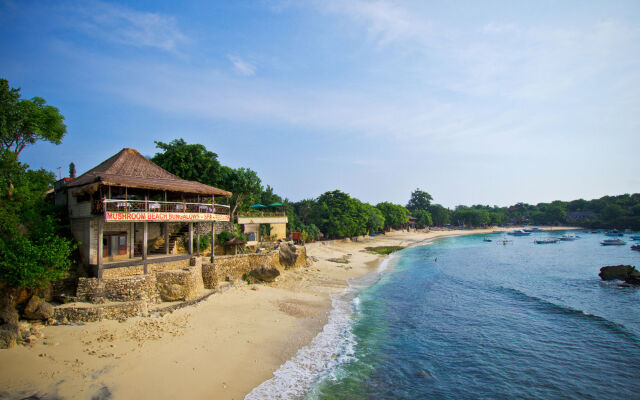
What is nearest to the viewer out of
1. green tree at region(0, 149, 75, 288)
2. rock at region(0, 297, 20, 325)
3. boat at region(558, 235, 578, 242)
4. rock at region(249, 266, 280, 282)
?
rock at region(0, 297, 20, 325)

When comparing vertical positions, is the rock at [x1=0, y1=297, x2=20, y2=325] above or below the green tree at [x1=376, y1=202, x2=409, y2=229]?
below

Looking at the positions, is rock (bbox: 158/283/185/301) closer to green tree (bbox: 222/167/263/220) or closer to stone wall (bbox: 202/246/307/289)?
stone wall (bbox: 202/246/307/289)

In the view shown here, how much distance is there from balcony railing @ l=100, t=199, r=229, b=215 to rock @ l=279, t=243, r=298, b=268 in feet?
28.0

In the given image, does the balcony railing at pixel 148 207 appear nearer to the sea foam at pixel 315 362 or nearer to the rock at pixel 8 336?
the rock at pixel 8 336

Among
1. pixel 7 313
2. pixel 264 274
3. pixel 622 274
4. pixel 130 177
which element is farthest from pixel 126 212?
pixel 622 274

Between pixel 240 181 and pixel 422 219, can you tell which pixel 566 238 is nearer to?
pixel 422 219

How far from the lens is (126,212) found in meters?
16.5

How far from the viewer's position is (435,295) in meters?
25.5

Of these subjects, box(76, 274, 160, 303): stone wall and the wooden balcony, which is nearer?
box(76, 274, 160, 303): stone wall

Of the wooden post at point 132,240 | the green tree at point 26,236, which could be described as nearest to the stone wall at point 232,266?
the wooden post at point 132,240

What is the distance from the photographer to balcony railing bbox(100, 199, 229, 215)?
16.3 m

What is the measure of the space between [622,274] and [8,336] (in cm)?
4511

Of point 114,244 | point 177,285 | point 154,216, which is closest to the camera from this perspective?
point 154,216

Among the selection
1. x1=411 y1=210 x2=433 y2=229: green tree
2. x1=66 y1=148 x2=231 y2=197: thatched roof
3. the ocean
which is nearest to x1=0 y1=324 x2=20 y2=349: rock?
x1=66 y1=148 x2=231 y2=197: thatched roof
